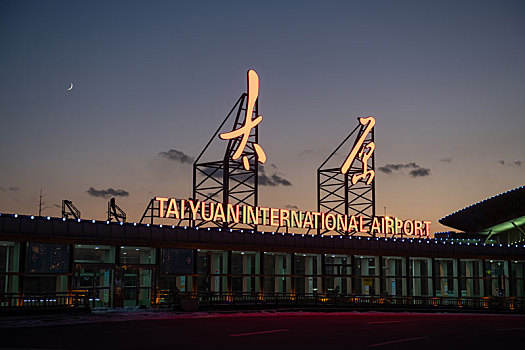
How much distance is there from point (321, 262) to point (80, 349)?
32.7m

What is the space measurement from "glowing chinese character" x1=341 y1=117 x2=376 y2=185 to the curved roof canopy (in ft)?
72.7

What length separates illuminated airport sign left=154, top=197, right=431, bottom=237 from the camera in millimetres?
45312

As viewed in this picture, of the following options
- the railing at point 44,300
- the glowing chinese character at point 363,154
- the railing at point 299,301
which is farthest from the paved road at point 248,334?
the glowing chinese character at point 363,154

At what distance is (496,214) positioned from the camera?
3142 inches

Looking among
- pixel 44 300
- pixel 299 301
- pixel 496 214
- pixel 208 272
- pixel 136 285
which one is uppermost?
pixel 496 214

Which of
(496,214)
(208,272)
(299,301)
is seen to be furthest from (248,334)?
(496,214)

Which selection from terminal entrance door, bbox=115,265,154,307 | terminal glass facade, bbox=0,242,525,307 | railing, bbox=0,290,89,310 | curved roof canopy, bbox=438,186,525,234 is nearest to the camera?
railing, bbox=0,290,89,310

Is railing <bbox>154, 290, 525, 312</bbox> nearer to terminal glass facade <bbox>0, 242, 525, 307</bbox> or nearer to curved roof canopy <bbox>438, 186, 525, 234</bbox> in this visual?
terminal glass facade <bbox>0, 242, 525, 307</bbox>

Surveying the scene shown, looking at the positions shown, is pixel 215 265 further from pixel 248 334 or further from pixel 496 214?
pixel 496 214

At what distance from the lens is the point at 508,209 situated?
76562mm

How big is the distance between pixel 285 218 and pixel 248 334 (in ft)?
94.0

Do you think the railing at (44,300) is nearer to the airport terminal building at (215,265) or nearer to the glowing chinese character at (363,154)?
the airport terminal building at (215,265)

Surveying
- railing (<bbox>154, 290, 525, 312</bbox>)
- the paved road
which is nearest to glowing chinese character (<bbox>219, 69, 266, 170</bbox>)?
railing (<bbox>154, 290, 525, 312</bbox>)

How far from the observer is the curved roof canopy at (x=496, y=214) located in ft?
244
